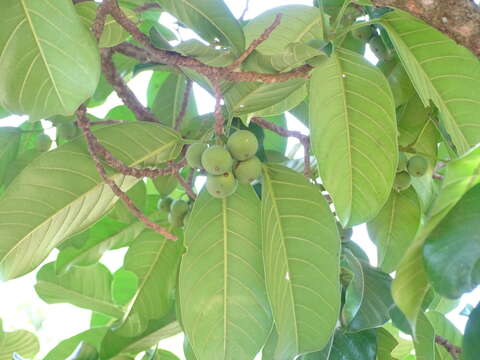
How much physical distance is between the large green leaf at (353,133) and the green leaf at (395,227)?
0.34 m

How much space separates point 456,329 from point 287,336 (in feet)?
3.75

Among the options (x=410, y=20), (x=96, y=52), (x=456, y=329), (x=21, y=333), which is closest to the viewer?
(x=96, y=52)

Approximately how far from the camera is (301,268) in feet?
4.78

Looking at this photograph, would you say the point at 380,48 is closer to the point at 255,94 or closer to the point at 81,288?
the point at 255,94

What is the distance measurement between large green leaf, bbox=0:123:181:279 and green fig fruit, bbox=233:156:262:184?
27 cm

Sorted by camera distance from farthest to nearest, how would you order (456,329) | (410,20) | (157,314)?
(456,329)
(157,314)
(410,20)

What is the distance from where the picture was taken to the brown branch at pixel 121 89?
2002 mm

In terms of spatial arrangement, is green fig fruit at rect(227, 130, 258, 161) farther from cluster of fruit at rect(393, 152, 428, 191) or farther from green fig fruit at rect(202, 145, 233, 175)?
cluster of fruit at rect(393, 152, 428, 191)

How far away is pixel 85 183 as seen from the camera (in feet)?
4.83

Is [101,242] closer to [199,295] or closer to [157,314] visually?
[157,314]

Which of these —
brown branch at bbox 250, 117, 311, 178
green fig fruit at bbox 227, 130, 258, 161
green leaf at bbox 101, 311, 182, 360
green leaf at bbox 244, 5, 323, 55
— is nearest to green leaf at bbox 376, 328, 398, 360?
brown branch at bbox 250, 117, 311, 178

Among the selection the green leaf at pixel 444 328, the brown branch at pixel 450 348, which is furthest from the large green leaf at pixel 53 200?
the green leaf at pixel 444 328

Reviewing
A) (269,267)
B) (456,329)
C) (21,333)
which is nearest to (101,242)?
(21,333)

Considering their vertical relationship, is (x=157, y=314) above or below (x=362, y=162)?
below
